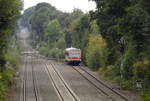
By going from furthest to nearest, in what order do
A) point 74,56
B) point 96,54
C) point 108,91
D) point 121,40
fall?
point 74,56, point 96,54, point 121,40, point 108,91

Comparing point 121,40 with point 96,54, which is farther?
point 96,54

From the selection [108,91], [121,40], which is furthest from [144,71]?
[121,40]

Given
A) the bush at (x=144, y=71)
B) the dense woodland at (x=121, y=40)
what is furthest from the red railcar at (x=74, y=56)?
the bush at (x=144, y=71)

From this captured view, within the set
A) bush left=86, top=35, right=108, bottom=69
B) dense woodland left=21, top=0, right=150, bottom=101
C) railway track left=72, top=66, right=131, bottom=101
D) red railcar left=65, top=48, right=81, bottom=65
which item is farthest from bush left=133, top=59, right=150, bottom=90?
red railcar left=65, top=48, right=81, bottom=65

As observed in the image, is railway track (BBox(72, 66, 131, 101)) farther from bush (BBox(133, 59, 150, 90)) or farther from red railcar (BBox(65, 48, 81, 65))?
red railcar (BBox(65, 48, 81, 65))

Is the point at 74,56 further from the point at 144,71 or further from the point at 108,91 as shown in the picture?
the point at 144,71

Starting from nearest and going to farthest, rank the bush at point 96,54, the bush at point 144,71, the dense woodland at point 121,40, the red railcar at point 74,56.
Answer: the bush at point 144,71 → the dense woodland at point 121,40 → the bush at point 96,54 → the red railcar at point 74,56

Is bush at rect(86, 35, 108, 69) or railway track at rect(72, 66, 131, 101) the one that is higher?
bush at rect(86, 35, 108, 69)

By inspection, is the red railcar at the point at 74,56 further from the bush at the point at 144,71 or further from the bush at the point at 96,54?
the bush at the point at 144,71

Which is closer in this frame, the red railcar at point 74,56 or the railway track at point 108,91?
the railway track at point 108,91

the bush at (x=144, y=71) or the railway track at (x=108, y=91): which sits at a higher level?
the bush at (x=144, y=71)

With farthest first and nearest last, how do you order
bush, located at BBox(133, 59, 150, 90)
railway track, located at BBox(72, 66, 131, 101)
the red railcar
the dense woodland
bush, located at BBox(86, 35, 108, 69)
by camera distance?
the red railcar, bush, located at BBox(86, 35, 108, 69), the dense woodland, railway track, located at BBox(72, 66, 131, 101), bush, located at BBox(133, 59, 150, 90)

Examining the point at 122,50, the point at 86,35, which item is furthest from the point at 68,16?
the point at 122,50

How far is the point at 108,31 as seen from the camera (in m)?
35.9
